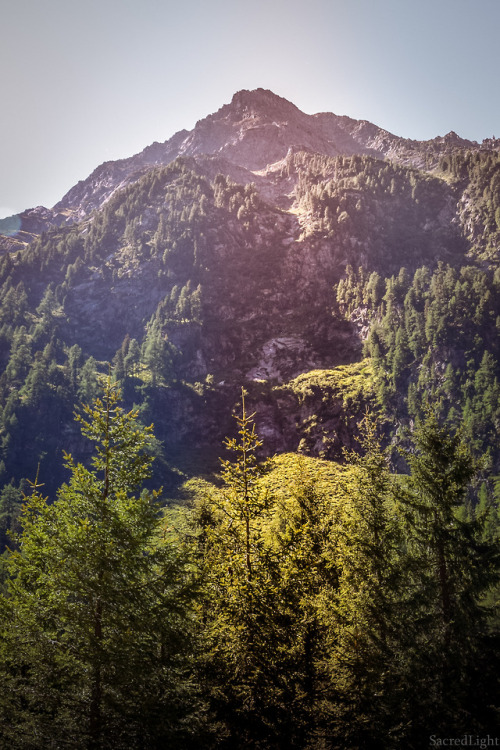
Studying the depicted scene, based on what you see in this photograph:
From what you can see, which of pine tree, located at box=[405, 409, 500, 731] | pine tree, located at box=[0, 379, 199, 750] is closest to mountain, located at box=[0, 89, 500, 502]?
pine tree, located at box=[405, 409, 500, 731]

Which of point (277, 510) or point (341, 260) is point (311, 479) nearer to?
point (277, 510)

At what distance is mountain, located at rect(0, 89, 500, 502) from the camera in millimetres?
110375

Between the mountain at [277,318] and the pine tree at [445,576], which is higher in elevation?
the mountain at [277,318]

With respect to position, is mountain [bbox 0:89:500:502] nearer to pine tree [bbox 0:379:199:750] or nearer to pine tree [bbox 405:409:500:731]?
pine tree [bbox 405:409:500:731]

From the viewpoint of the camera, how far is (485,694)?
16672mm

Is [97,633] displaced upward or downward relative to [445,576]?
downward

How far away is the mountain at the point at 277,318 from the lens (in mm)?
110375

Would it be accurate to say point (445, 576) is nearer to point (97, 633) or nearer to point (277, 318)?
point (97, 633)

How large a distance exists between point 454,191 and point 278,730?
194m

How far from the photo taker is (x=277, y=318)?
15738cm

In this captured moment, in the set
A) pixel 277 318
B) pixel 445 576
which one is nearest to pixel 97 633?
pixel 445 576

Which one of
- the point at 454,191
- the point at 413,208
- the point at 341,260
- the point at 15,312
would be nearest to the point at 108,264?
the point at 15,312

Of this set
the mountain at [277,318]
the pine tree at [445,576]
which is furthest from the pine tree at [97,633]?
the mountain at [277,318]

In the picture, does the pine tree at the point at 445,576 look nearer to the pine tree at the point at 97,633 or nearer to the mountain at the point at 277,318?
the pine tree at the point at 97,633
